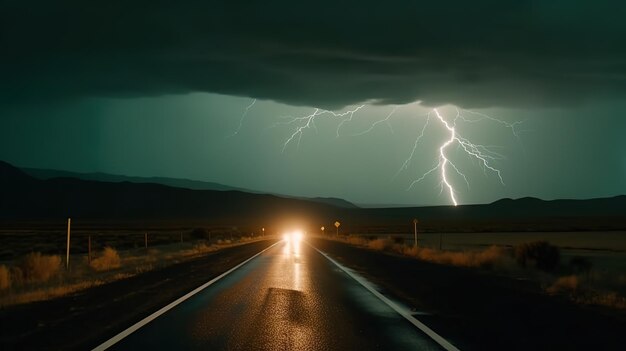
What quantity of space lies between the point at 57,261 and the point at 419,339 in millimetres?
19033

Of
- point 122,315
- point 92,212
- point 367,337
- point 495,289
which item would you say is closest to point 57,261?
point 122,315

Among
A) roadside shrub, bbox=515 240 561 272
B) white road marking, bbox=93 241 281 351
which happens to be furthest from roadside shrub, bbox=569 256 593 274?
white road marking, bbox=93 241 281 351

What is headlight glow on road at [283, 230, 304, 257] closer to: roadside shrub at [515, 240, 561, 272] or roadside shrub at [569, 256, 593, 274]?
roadside shrub at [515, 240, 561, 272]

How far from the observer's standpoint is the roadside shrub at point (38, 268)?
21667 mm

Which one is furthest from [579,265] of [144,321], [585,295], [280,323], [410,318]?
[144,321]

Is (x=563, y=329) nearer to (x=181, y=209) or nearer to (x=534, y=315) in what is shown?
(x=534, y=315)

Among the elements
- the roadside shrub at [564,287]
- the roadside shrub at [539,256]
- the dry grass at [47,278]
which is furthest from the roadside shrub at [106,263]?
the roadside shrub at [539,256]

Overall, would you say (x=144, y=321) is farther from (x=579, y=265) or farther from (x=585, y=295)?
(x=579, y=265)

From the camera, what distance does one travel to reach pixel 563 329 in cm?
992

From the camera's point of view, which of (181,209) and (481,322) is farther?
(181,209)

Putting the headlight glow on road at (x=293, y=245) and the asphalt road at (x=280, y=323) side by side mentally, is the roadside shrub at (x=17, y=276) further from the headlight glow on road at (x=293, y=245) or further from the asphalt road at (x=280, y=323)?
the headlight glow on road at (x=293, y=245)

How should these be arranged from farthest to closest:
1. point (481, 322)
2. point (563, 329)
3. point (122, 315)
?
point (122, 315)
point (481, 322)
point (563, 329)

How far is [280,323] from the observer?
10.5 m

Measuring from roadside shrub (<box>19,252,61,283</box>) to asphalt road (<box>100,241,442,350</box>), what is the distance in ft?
26.9
